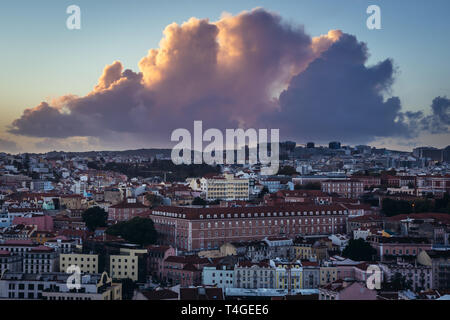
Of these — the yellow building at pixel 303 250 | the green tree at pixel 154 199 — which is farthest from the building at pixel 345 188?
the yellow building at pixel 303 250

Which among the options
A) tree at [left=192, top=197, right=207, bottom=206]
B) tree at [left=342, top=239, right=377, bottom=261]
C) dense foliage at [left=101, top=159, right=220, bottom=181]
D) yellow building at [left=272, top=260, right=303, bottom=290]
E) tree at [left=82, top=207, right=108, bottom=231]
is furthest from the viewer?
dense foliage at [left=101, top=159, right=220, bottom=181]

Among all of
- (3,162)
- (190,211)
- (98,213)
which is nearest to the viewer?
(190,211)

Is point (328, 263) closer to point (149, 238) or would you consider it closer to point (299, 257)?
point (299, 257)

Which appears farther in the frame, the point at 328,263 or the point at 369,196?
the point at 369,196

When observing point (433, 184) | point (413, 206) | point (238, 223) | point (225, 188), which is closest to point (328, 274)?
point (238, 223)

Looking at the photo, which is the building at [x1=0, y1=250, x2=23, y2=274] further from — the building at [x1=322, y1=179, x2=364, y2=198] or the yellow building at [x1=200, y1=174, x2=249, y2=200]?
the building at [x1=322, y1=179, x2=364, y2=198]

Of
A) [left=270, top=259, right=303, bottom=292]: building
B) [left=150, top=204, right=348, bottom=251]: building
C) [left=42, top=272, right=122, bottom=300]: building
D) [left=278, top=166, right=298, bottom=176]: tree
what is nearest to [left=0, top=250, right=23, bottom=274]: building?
[left=42, top=272, right=122, bottom=300]: building
